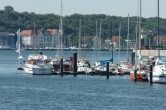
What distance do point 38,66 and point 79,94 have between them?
33.1m

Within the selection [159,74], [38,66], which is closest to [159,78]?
[159,74]

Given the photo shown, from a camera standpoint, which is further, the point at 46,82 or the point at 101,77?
the point at 101,77

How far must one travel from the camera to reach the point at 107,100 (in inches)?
2717

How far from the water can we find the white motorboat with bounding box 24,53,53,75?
411 centimetres

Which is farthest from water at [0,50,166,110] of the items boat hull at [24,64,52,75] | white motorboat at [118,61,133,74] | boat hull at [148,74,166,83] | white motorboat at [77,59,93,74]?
boat hull at [24,64,52,75]

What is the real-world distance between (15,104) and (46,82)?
29.1m

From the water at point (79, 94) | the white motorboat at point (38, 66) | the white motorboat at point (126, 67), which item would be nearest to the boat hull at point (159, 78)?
the water at point (79, 94)

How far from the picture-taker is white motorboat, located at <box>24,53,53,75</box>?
106906 millimetres

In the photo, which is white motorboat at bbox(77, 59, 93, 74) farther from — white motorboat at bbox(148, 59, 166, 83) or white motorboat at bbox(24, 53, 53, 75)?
white motorboat at bbox(148, 59, 166, 83)

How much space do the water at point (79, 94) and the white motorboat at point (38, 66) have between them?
4106mm

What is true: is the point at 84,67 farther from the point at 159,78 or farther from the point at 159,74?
the point at 159,74

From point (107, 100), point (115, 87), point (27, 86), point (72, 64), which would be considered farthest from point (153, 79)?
point (72, 64)

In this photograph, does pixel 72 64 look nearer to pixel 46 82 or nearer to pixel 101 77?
pixel 101 77

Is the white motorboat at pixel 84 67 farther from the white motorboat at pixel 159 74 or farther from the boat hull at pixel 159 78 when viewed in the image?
the boat hull at pixel 159 78
